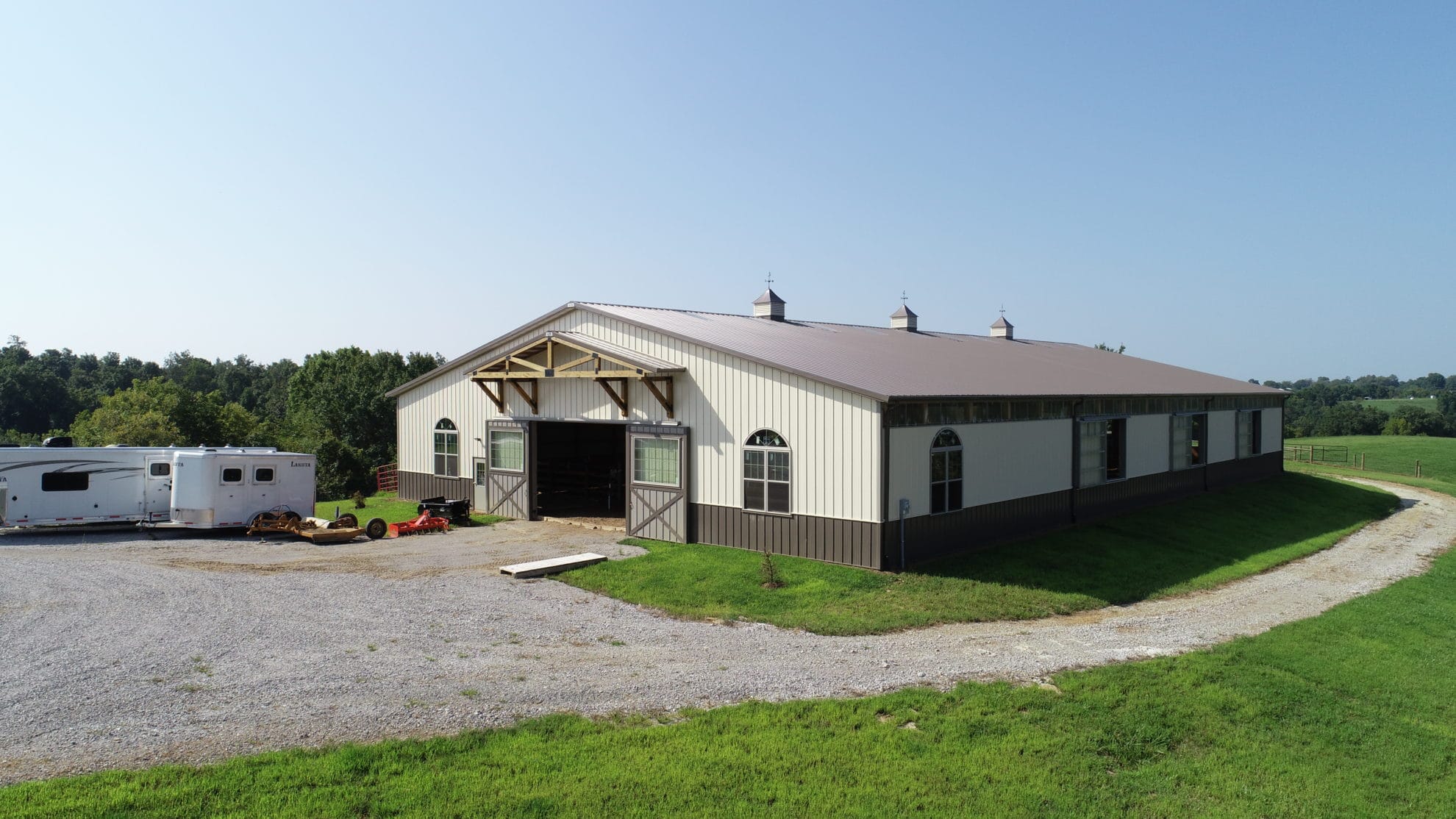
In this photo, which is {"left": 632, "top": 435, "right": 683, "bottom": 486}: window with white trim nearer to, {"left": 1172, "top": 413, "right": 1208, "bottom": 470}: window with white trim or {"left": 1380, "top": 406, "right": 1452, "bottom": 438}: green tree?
{"left": 1172, "top": 413, "right": 1208, "bottom": 470}: window with white trim

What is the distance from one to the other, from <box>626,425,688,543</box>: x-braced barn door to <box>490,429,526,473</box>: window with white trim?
15.6ft

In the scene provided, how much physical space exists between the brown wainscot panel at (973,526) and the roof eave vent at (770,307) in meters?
11.5

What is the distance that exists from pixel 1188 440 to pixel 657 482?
20.4 metres

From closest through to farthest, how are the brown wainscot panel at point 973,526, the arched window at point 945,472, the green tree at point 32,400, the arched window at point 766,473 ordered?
1. the brown wainscot panel at point 973,526
2. the arched window at point 945,472
3. the arched window at point 766,473
4. the green tree at point 32,400

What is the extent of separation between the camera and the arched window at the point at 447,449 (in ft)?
91.5

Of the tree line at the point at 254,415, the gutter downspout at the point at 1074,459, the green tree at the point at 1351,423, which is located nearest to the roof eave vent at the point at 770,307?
the gutter downspout at the point at 1074,459

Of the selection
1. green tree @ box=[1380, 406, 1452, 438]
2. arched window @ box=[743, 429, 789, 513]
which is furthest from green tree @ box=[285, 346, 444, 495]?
green tree @ box=[1380, 406, 1452, 438]

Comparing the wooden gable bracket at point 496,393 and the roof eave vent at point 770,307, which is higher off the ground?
the roof eave vent at point 770,307

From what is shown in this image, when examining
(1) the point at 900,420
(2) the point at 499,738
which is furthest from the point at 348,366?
(2) the point at 499,738

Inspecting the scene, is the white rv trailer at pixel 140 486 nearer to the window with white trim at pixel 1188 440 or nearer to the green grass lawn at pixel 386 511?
the green grass lawn at pixel 386 511

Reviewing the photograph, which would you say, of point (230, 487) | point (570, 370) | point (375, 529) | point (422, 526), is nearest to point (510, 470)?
point (422, 526)

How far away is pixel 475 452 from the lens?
1072 inches

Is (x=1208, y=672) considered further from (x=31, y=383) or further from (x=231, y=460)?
(x=31, y=383)

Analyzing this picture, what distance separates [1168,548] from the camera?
2245cm
